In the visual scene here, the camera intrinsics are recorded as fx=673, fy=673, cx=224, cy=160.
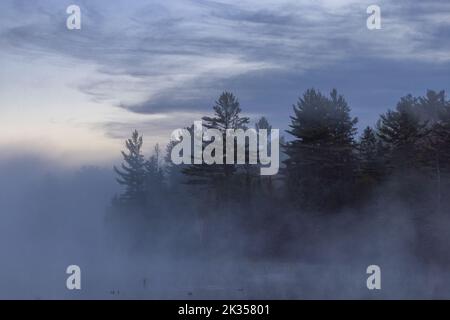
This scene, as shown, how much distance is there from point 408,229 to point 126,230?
17941 millimetres

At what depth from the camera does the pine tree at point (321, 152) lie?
1497 inches

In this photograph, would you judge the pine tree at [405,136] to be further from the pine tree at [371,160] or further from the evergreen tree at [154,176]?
the evergreen tree at [154,176]

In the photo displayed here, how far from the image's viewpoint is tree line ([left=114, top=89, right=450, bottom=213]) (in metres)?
38.1

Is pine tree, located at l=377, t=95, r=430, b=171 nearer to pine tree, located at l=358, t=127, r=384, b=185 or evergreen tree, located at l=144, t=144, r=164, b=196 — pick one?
pine tree, located at l=358, t=127, r=384, b=185

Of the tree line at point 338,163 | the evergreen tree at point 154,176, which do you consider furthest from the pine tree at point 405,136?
the evergreen tree at point 154,176

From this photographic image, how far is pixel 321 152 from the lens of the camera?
38.6m

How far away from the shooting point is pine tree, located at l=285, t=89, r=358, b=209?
125ft

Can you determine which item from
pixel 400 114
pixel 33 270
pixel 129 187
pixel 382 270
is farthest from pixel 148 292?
pixel 400 114

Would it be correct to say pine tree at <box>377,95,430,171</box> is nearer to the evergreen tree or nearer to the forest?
the forest

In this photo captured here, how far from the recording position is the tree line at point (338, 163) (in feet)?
125

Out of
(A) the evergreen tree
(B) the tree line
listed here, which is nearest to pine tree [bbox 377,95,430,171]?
(B) the tree line

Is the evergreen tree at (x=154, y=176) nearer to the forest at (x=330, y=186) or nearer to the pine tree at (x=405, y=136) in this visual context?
the forest at (x=330, y=186)
